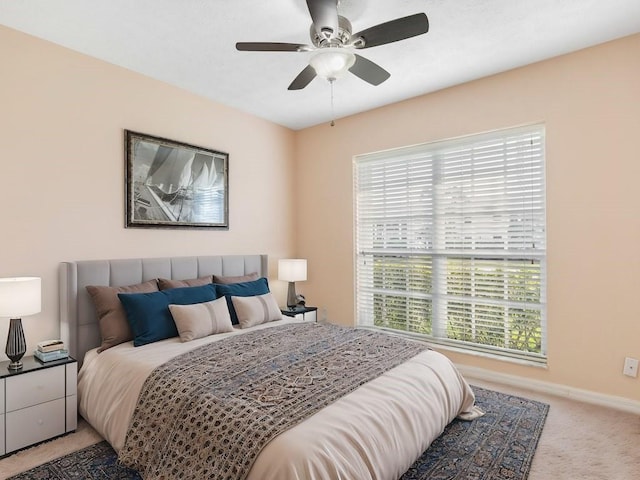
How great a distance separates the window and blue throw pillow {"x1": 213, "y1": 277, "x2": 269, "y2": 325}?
4.29 feet

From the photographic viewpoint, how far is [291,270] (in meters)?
4.16

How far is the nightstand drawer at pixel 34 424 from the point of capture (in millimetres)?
2219

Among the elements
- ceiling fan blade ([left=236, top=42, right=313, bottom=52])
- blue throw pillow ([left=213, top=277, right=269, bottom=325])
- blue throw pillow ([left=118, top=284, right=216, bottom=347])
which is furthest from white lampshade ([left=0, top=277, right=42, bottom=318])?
ceiling fan blade ([left=236, top=42, right=313, bottom=52])

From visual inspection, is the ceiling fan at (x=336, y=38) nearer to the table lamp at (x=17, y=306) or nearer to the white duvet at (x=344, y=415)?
the white duvet at (x=344, y=415)

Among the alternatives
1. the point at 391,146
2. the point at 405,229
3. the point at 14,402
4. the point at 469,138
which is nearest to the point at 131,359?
the point at 14,402

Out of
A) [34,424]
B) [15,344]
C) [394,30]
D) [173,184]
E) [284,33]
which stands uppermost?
[284,33]

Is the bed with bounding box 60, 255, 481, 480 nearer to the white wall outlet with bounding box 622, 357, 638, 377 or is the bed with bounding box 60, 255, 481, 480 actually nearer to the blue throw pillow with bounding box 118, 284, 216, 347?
the blue throw pillow with bounding box 118, 284, 216, 347

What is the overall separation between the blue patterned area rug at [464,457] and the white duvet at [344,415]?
0.12 meters

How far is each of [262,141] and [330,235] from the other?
4.60ft

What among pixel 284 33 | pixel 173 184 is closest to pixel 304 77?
pixel 284 33

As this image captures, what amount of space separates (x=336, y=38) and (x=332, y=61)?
5.3 inches

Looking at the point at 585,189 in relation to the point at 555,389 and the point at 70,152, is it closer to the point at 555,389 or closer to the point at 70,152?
the point at 555,389

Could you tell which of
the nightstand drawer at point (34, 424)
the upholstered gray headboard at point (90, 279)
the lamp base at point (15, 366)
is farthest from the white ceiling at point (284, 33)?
the nightstand drawer at point (34, 424)

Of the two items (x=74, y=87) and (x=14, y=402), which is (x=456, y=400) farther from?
(x=74, y=87)
